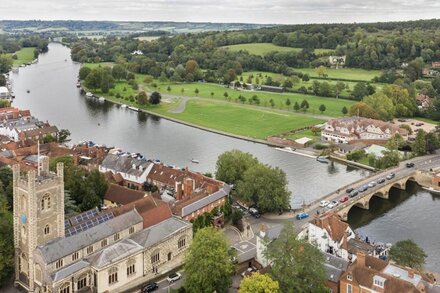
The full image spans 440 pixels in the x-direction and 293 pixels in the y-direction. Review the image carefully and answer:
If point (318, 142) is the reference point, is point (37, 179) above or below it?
above

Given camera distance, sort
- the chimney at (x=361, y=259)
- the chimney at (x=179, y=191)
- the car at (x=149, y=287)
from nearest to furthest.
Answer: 1. the chimney at (x=361, y=259)
2. the car at (x=149, y=287)
3. the chimney at (x=179, y=191)

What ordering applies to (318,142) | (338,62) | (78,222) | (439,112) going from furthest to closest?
(338,62)
(439,112)
(318,142)
(78,222)

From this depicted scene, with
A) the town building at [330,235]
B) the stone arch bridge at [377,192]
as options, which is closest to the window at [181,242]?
the town building at [330,235]

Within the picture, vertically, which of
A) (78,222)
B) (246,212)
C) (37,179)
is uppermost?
(37,179)

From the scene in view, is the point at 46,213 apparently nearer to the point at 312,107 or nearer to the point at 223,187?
the point at 223,187

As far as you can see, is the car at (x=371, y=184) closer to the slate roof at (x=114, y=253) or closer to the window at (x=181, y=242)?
the window at (x=181, y=242)

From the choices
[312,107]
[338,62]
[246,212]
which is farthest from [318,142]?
[338,62]

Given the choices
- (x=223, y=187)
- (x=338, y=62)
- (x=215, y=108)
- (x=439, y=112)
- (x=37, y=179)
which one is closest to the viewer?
(x=37, y=179)

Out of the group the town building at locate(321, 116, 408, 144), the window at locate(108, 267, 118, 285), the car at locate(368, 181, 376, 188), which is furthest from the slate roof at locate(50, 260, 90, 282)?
the town building at locate(321, 116, 408, 144)

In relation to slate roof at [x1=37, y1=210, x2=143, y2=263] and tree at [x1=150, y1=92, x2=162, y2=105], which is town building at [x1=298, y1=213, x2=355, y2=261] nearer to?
slate roof at [x1=37, y1=210, x2=143, y2=263]
